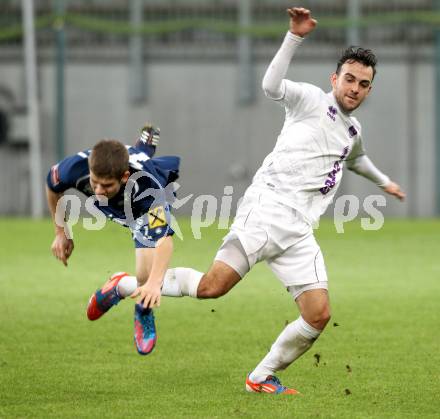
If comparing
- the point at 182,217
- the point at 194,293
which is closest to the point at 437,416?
the point at 194,293

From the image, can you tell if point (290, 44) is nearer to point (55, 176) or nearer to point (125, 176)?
point (125, 176)

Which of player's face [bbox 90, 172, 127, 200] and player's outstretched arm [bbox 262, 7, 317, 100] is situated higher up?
player's outstretched arm [bbox 262, 7, 317, 100]

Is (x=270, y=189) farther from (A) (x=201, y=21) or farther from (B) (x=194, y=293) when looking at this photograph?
(A) (x=201, y=21)

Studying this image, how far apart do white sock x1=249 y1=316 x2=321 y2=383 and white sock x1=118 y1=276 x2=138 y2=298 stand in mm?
873

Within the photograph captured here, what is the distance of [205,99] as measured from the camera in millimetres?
22859

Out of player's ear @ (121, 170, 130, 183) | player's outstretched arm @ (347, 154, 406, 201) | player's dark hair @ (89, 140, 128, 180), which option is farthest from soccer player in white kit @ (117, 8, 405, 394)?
player's dark hair @ (89, 140, 128, 180)

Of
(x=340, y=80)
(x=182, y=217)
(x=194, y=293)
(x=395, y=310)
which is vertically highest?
(x=340, y=80)

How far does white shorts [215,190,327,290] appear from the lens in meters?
5.96

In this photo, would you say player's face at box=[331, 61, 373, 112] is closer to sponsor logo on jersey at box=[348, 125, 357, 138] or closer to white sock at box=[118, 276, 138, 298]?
sponsor logo on jersey at box=[348, 125, 357, 138]

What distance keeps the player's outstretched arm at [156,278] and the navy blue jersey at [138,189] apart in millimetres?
192

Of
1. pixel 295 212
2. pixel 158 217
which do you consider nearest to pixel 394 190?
pixel 295 212

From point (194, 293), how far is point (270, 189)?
674 mm

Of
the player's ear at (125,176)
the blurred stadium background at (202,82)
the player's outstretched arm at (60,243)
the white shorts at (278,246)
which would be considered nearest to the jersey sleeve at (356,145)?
the white shorts at (278,246)

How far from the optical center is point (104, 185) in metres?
5.79
